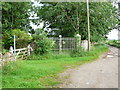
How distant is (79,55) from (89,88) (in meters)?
5.95

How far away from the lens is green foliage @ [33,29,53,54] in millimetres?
8633

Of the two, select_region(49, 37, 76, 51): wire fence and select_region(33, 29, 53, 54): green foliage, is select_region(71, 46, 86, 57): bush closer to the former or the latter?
select_region(49, 37, 76, 51): wire fence

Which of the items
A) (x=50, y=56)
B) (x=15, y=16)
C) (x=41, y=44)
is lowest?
(x=50, y=56)

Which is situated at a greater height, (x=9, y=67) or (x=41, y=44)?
(x=41, y=44)

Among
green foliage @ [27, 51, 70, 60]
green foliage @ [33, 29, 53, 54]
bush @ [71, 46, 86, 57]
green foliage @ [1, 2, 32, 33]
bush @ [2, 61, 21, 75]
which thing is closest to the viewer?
bush @ [2, 61, 21, 75]

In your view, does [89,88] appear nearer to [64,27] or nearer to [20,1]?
[64,27]

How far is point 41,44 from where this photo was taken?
8.67m

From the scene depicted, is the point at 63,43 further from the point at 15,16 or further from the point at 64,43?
the point at 15,16

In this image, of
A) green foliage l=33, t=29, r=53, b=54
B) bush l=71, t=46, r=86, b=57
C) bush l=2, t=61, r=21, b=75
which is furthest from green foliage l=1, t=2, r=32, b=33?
bush l=2, t=61, r=21, b=75

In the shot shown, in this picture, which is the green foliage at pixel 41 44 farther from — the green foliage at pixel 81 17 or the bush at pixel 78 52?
the green foliage at pixel 81 17

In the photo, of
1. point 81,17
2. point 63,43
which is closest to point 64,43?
point 63,43

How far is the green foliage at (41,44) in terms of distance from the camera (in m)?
8.63

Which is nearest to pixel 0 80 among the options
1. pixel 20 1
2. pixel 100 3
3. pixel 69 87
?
pixel 69 87

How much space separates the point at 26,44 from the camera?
9.33 meters
